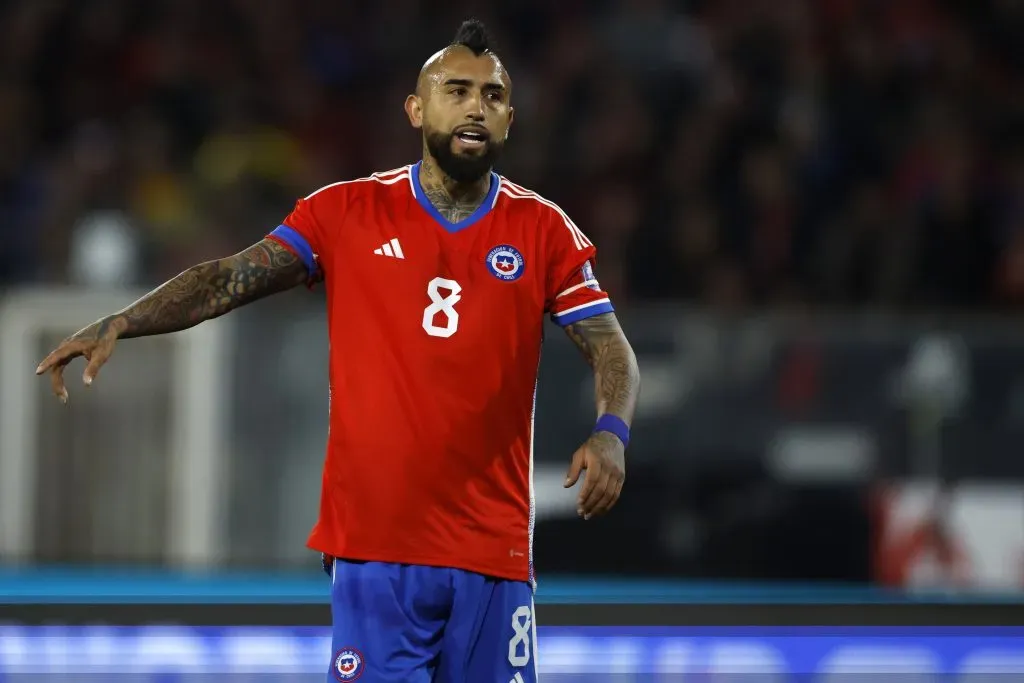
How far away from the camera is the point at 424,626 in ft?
12.3

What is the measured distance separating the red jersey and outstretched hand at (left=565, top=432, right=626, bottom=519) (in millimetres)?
351

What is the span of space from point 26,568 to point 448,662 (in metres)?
4.14

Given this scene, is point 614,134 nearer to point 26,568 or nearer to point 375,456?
point 26,568

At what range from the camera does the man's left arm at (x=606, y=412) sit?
3510 mm

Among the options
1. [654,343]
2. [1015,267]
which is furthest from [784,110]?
[654,343]

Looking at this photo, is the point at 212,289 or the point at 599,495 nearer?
the point at 599,495

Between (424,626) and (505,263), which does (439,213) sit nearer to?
(505,263)

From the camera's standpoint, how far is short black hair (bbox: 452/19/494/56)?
3.88m

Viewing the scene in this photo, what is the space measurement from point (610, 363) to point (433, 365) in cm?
43

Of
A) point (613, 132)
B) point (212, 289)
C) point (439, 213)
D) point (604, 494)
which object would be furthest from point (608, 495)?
point (613, 132)

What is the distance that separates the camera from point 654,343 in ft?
24.8

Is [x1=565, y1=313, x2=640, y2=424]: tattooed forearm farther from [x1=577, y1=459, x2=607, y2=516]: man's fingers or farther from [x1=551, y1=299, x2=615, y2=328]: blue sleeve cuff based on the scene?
[x1=577, y1=459, x2=607, y2=516]: man's fingers

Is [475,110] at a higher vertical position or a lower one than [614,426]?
higher

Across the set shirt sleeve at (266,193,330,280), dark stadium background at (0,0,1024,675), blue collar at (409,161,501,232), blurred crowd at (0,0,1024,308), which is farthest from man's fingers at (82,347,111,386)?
blurred crowd at (0,0,1024,308)
